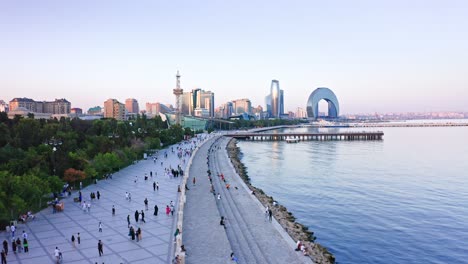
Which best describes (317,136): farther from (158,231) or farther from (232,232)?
(158,231)

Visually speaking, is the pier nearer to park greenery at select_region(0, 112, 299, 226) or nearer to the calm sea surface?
the calm sea surface

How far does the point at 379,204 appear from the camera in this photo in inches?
1297

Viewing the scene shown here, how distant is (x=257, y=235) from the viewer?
68.8 feet

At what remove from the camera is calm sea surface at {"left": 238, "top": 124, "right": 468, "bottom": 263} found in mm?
22875

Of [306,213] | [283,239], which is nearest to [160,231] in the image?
[283,239]

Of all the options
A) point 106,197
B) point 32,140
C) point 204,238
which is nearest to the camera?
point 204,238

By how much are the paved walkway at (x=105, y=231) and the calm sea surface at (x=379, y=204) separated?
1020cm

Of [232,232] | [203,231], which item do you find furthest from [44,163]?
[232,232]

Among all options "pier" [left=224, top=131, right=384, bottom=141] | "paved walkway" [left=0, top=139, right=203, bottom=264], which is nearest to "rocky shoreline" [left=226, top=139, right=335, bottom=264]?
"paved walkway" [left=0, top=139, right=203, bottom=264]

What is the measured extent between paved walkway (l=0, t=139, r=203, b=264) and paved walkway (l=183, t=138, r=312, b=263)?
1328 millimetres

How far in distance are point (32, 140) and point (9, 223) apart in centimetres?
3012

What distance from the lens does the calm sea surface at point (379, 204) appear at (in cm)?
2288

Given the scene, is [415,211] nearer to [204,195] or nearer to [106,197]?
[204,195]

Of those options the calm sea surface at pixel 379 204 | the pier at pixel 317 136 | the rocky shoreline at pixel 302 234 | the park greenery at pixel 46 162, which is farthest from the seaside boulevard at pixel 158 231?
the pier at pixel 317 136
